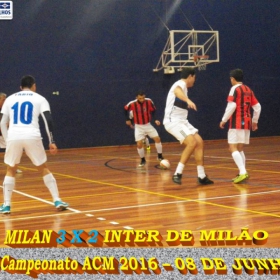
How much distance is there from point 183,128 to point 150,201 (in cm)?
167

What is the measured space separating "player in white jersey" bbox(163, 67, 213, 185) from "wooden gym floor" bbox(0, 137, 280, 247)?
23 centimetres

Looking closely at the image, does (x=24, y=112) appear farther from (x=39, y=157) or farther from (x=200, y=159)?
(x=200, y=159)

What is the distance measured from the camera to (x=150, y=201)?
22.9ft

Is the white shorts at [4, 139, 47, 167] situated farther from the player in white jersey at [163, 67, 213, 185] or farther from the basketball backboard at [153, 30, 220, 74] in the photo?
the basketball backboard at [153, 30, 220, 74]

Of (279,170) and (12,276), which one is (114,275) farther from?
(279,170)

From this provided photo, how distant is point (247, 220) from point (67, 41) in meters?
13.3

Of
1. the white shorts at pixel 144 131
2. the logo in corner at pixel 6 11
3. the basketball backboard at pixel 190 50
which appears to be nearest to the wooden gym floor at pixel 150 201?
the white shorts at pixel 144 131

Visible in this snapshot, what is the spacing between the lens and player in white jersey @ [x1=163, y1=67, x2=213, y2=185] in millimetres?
8188

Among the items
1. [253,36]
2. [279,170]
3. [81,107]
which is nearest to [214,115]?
[253,36]

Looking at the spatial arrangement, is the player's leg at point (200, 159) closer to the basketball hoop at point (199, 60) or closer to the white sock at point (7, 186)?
the white sock at point (7, 186)

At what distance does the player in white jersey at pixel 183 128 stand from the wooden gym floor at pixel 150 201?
0.75ft

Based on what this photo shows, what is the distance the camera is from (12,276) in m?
3.98

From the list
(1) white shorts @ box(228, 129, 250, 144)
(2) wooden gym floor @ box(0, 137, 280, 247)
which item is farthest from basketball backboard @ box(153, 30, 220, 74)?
(1) white shorts @ box(228, 129, 250, 144)

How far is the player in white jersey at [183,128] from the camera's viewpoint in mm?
8188
